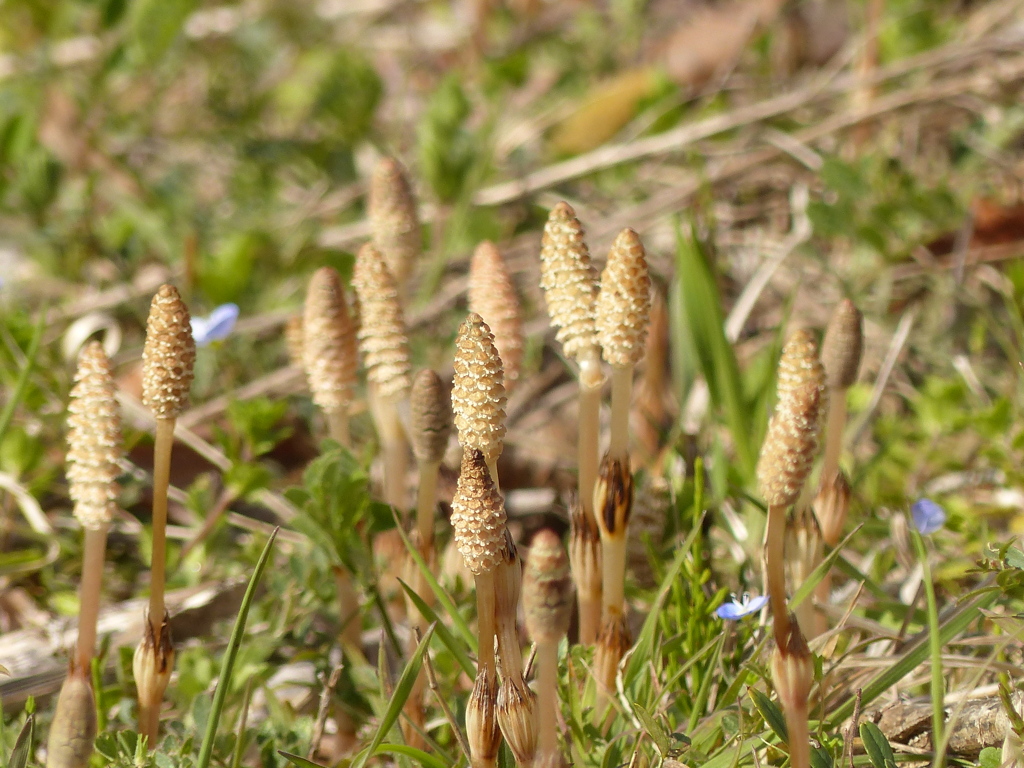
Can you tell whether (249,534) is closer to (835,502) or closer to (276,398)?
(276,398)

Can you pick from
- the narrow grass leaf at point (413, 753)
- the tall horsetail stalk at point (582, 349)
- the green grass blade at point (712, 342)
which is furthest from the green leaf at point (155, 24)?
the narrow grass leaf at point (413, 753)

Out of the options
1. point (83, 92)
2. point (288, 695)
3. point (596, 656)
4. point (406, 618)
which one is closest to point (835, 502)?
point (596, 656)

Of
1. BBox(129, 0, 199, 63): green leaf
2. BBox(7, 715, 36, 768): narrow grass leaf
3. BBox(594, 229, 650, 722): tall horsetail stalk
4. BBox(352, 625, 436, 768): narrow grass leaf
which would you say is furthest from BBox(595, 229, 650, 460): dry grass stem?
BBox(129, 0, 199, 63): green leaf

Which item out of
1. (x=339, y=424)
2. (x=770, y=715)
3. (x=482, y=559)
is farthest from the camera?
(x=339, y=424)

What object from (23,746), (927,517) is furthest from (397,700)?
(927,517)

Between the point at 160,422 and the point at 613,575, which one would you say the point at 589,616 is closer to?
the point at 613,575

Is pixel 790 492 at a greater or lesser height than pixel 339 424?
lesser
